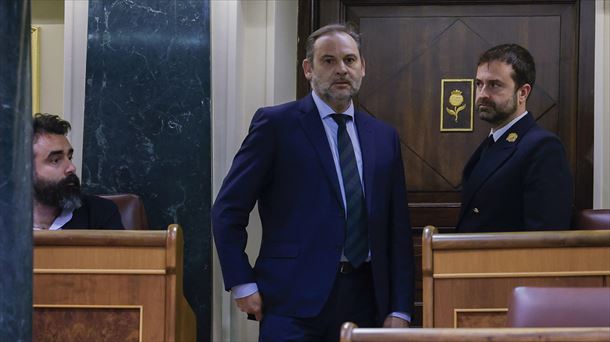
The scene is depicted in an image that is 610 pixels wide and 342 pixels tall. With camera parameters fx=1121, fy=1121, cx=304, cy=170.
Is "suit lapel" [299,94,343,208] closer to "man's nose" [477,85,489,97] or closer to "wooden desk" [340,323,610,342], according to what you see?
"man's nose" [477,85,489,97]

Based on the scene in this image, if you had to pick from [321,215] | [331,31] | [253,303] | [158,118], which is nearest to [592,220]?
[321,215]

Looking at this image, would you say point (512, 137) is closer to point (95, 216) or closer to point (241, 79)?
point (241, 79)

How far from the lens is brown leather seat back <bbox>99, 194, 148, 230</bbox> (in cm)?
491

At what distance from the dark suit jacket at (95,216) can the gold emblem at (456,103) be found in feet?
6.49

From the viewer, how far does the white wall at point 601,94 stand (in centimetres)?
560

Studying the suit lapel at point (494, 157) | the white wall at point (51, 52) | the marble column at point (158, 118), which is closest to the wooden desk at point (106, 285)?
the suit lapel at point (494, 157)

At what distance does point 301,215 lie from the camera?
13.0 ft

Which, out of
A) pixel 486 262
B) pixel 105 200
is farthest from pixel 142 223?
pixel 486 262

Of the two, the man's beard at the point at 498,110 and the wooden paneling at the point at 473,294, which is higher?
the man's beard at the point at 498,110

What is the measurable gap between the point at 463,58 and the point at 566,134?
0.66 m

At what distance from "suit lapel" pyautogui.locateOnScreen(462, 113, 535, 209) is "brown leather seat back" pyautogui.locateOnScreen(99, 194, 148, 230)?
1455 mm

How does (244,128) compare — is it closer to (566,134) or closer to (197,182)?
(197,182)

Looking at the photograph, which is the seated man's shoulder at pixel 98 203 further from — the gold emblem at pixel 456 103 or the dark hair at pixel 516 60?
the gold emblem at pixel 456 103

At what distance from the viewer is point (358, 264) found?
392 centimetres
